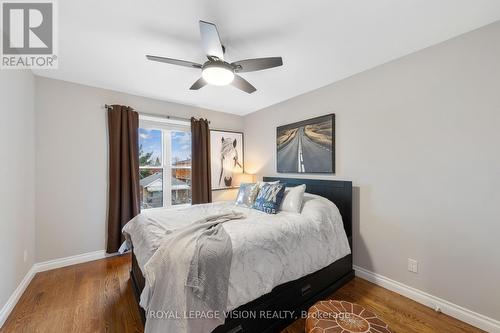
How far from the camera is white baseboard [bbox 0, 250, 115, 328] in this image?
1.81 m

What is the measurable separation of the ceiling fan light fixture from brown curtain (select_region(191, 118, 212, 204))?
199 cm

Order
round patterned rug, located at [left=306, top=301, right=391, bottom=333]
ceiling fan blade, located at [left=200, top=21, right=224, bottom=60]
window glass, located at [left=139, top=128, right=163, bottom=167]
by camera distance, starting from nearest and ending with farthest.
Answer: round patterned rug, located at [left=306, top=301, right=391, bottom=333] → ceiling fan blade, located at [left=200, top=21, right=224, bottom=60] → window glass, located at [left=139, top=128, right=163, bottom=167]

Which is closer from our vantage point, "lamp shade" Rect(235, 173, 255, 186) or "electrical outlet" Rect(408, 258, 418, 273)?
"electrical outlet" Rect(408, 258, 418, 273)

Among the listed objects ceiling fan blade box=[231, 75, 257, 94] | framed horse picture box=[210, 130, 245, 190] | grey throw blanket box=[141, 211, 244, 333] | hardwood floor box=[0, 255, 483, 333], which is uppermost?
ceiling fan blade box=[231, 75, 257, 94]

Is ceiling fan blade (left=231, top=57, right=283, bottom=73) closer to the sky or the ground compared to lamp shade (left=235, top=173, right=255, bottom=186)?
closer to the sky

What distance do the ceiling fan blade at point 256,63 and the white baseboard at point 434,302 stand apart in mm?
2522

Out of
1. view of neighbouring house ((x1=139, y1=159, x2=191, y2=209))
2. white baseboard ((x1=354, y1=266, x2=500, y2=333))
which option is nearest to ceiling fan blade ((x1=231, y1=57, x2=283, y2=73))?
view of neighbouring house ((x1=139, y1=159, x2=191, y2=209))

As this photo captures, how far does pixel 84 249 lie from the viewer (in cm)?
287

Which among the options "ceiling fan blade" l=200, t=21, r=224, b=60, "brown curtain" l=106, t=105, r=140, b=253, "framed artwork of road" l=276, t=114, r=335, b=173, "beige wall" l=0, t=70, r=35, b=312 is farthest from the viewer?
"brown curtain" l=106, t=105, r=140, b=253

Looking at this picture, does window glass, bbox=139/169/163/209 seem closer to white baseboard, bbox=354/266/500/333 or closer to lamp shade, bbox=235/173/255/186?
lamp shade, bbox=235/173/255/186

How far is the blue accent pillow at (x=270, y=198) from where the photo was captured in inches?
97.0

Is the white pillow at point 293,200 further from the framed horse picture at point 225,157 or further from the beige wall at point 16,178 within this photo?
the beige wall at point 16,178

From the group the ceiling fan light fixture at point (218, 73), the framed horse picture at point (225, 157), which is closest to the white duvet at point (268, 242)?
the ceiling fan light fixture at point (218, 73)

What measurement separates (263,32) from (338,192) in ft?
6.64
